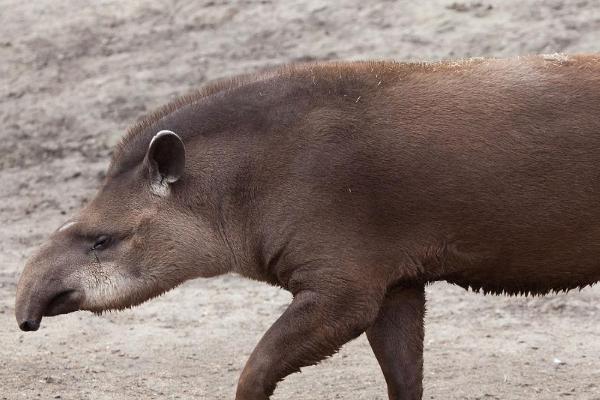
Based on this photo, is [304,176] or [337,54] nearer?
[304,176]

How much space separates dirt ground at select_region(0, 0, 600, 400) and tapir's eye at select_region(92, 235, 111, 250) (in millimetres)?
1648

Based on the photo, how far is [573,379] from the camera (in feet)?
25.6

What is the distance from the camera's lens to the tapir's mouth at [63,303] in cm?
604

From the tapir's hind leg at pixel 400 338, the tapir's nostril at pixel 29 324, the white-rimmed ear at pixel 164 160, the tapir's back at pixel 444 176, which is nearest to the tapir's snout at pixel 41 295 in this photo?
the tapir's nostril at pixel 29 324

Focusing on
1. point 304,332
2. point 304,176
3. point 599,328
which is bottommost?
point 599,328

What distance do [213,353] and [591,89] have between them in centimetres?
345

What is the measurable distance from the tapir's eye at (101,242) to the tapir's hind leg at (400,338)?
1421mm

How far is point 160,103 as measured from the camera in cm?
1208

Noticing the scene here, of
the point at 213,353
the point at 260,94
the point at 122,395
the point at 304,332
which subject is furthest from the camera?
the point at 213,353

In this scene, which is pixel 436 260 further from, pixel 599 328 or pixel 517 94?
pixel 599 328

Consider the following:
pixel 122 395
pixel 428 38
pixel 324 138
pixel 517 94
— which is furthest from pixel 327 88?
pixel 428 38

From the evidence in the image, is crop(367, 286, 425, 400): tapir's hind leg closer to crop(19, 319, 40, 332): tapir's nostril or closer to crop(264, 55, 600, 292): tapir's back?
crop(264, 55, 600, 292): tapir's back

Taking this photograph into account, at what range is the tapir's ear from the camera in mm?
6074

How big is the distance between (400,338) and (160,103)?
6055 mm
